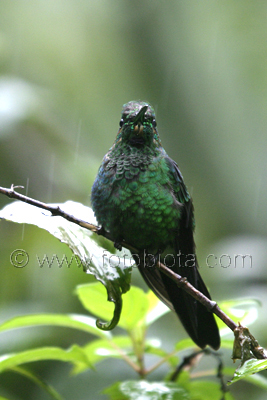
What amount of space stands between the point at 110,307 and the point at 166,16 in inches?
205

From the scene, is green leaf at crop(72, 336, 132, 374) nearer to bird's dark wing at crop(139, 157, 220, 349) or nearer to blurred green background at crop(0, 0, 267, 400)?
bird's dark wing at crop(139, 157, 220, 349)

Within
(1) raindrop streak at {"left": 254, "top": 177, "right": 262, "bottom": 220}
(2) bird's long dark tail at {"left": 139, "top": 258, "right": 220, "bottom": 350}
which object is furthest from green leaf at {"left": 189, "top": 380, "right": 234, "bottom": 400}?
(1) raindrop streak at {"left": 254, "top": 177, "right": 262, "bottom": 220}

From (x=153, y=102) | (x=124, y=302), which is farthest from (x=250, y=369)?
(x=153, y=102)

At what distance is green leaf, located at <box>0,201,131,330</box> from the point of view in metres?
1.26

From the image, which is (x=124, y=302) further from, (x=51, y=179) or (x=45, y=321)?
(x=51, y=179)

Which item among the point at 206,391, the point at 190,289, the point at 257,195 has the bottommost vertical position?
the point at 206,391

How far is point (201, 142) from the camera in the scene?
5.63 meters

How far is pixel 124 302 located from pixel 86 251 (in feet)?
1.51

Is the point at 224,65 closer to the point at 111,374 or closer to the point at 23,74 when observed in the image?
the point at 23,74

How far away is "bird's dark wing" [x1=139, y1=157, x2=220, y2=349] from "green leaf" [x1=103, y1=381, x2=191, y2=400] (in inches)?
11.8

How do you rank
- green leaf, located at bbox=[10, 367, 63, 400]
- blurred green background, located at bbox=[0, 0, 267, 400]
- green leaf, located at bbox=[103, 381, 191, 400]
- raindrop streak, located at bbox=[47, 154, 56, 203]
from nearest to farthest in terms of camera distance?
green leaf, located at bbox=[103, 381, 191, 400] → green leaf, located at bbox=[10, 367, 63, 400] → blurred green background, located at bbox=[0, 0, 267, 400] → raindrop streak, located at bbox=[47, 154, 56, 203]

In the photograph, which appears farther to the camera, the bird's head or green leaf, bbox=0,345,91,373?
the bird's head

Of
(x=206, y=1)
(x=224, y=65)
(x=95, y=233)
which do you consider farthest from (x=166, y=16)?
(x=95, y=233)

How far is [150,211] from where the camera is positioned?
6.12 ft
